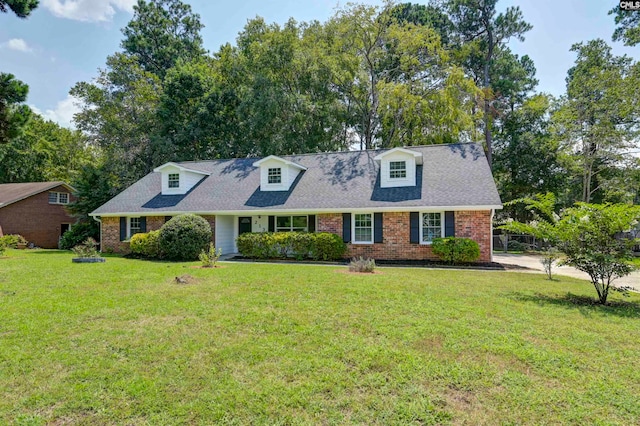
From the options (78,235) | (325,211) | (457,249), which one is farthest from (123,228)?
(457,249)

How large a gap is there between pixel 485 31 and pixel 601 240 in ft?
88.2

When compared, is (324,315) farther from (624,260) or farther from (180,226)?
(180,226)

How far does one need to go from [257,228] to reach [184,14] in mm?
33121

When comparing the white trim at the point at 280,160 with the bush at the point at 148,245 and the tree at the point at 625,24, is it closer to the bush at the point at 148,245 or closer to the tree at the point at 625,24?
the bush at the point at 148,245

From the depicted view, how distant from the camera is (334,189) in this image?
16109 mm

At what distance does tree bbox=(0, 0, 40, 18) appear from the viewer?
26.4 ft

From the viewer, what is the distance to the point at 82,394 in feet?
11.4

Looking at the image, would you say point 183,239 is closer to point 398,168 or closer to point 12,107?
point 12,107

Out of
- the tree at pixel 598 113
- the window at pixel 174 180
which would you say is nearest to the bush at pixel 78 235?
the window at pixel 174 180

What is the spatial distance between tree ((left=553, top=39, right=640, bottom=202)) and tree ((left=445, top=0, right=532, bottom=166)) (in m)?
4.42

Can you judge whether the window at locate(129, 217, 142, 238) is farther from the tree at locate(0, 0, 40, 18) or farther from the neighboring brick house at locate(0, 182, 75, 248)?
the tree at locate(0, 0, 40, 18)

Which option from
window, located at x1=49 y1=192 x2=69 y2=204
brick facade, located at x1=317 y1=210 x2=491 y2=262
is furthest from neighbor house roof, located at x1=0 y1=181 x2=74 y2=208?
brick facade, located at x1=317 y1=210 x2=491 y2=262

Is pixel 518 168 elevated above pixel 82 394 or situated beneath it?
elevated above

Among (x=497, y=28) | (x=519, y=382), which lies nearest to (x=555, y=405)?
(x=519, y=382)
